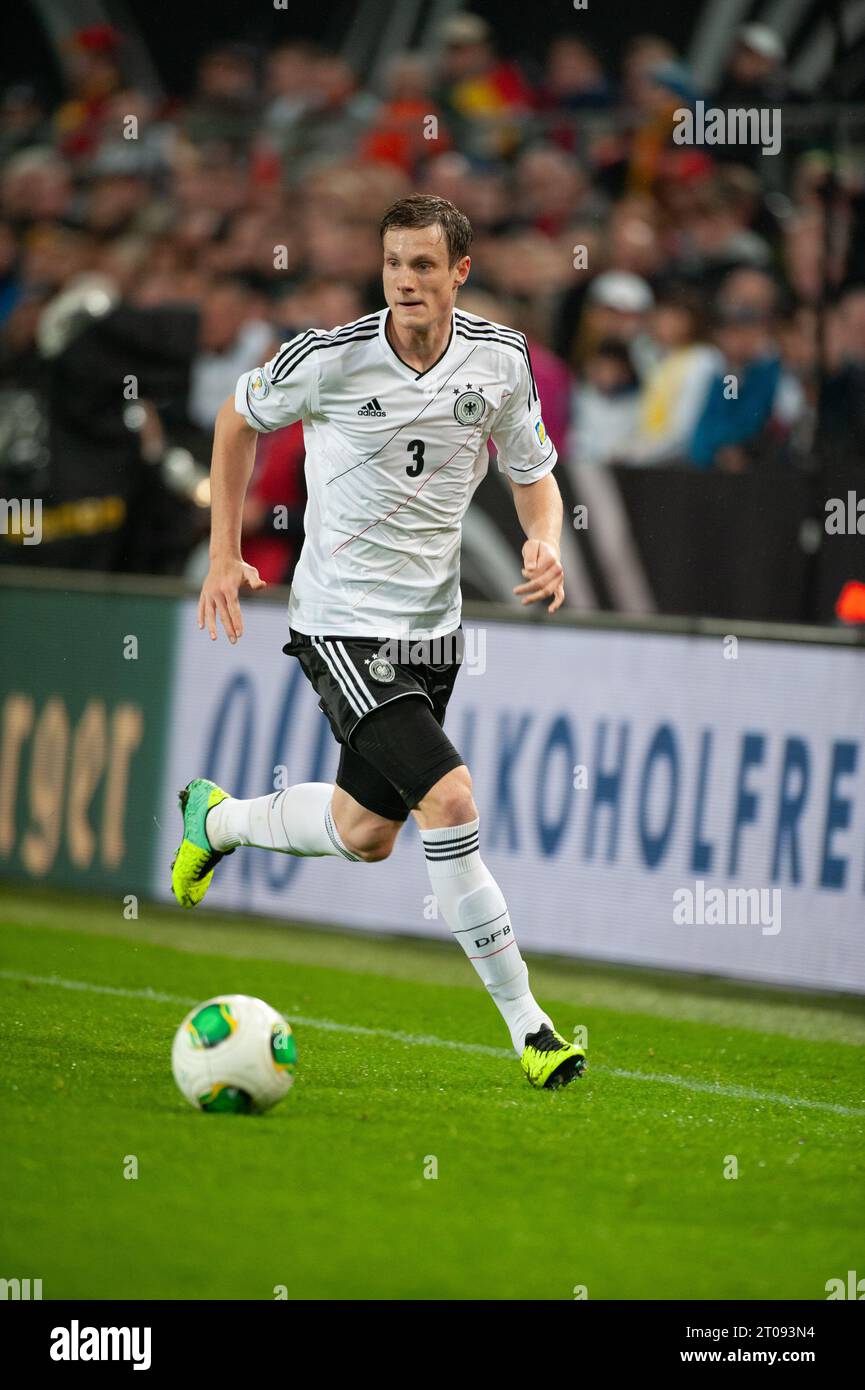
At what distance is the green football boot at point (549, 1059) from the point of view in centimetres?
618

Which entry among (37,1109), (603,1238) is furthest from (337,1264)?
(37,1109)

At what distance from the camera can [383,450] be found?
628 cm

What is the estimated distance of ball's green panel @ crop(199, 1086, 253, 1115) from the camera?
5.64m

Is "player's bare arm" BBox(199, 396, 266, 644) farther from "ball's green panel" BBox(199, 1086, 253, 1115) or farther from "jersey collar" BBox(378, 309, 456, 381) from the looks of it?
"ball's green panel" BBox(199, 1086, 253, 1115)

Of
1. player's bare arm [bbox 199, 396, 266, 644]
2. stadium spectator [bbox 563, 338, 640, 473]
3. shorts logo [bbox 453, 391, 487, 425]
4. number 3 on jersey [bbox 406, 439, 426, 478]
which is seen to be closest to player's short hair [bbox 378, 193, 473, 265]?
shorts logo [bbox 453, 391, 487, 425]

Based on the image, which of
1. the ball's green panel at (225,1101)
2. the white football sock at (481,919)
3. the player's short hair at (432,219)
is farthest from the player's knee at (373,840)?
the player's short hair at (432,219)

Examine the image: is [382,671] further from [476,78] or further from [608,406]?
[476,78]

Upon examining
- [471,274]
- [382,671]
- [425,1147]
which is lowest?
[425,1147]

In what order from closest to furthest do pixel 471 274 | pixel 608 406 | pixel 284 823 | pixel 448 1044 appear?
pixel 284 823 → pixel 448 1044 → pixel 608 406 → pixel 471 274

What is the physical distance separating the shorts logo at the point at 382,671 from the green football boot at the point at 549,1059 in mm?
1136

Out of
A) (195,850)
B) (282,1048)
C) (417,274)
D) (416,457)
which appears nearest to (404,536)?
Answer: (416,457)

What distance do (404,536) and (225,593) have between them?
1.86 feet

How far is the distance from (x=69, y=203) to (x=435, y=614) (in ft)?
29.4

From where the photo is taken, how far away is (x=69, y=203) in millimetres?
14414
